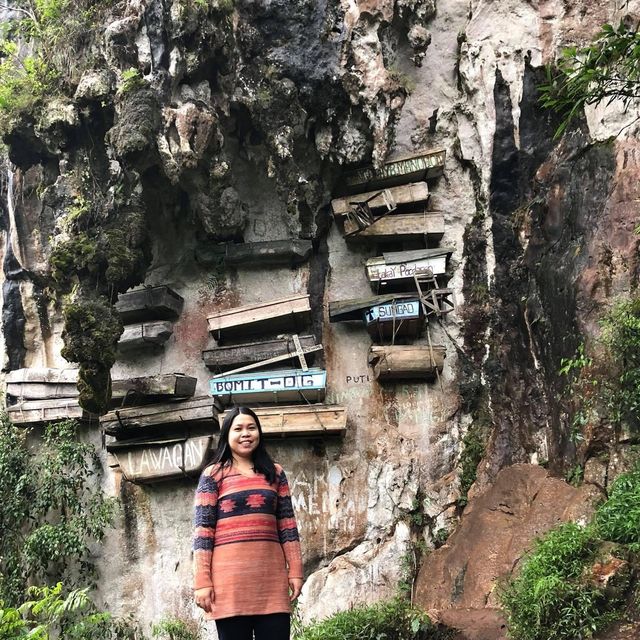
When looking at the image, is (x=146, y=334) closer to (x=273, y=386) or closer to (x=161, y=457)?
(x=161, y=457)

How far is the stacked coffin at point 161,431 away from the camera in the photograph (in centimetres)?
845

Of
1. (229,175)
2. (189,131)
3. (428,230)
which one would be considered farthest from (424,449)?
(189,131)

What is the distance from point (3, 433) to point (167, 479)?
2.62m

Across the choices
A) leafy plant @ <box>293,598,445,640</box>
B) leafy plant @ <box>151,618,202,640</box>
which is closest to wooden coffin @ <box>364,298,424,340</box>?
leafy plant @ <box>293,598,445,640</box>

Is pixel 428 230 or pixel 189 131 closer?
pixel 189 131

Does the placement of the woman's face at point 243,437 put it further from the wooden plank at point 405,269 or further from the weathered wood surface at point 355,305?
the wooden plank at point 405,269

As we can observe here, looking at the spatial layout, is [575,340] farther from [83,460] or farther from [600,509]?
[83,460]

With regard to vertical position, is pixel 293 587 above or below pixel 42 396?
below

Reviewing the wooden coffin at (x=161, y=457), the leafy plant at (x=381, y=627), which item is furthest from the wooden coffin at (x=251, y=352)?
the leafy plant at (x=381, y=627)

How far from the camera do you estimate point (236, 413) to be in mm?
3543

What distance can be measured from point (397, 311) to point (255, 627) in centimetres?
587

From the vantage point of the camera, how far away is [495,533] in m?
7.16

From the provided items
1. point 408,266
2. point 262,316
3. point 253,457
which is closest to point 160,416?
point 262,316

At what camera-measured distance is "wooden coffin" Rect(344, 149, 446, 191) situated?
371 inches
